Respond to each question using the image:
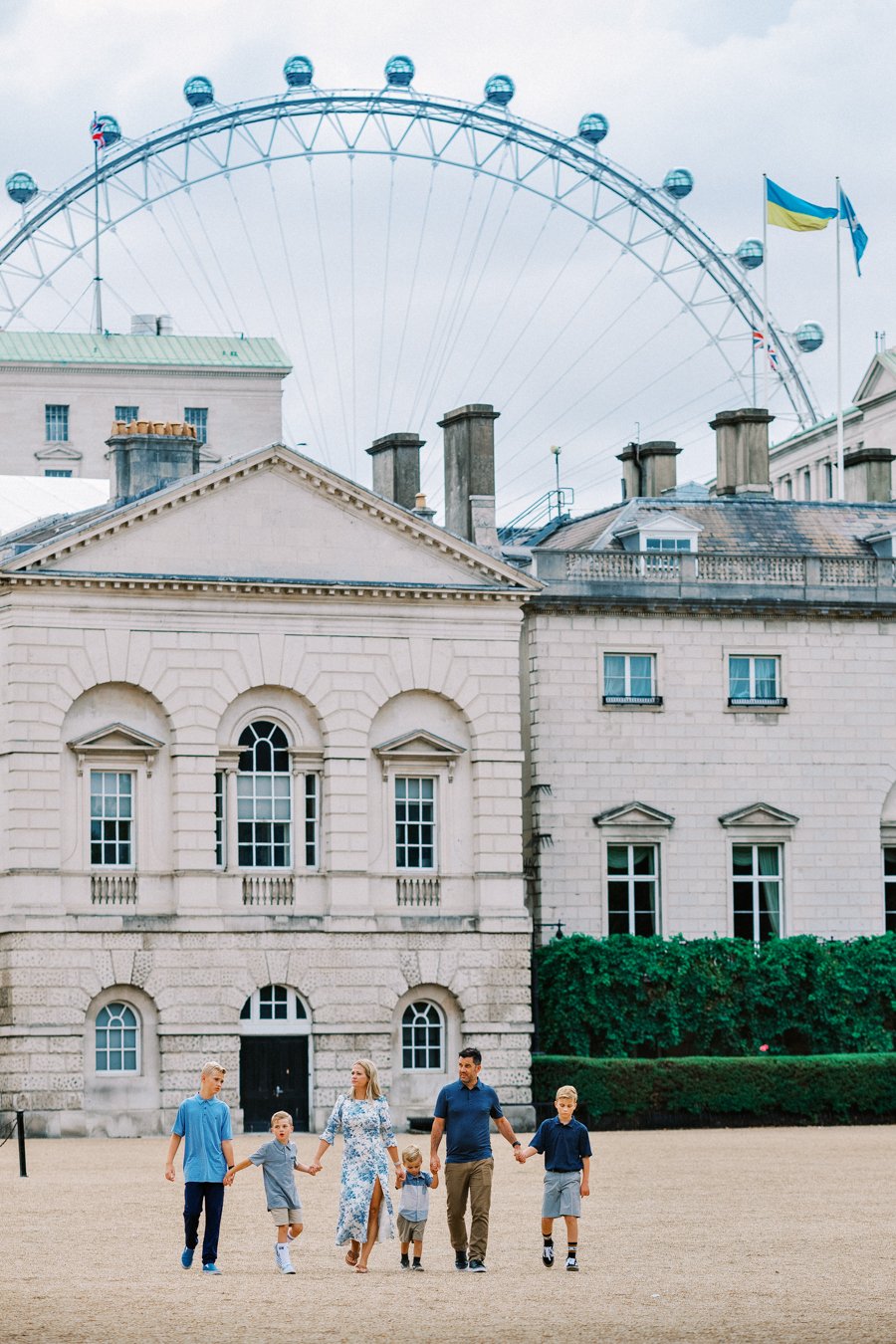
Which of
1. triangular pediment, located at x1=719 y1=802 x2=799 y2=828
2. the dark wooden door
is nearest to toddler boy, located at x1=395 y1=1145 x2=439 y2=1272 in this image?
the dark wooden door

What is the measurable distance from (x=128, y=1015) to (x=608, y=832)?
1221cm

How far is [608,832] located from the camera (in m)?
66.4

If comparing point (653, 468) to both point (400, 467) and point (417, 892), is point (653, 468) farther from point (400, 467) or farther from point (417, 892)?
point (417, 892)

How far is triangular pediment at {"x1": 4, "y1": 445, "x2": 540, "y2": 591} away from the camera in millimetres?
61281

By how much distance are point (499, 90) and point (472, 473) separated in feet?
109

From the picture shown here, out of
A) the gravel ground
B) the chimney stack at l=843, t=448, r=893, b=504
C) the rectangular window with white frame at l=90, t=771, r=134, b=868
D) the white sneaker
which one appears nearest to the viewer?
the gravel ground

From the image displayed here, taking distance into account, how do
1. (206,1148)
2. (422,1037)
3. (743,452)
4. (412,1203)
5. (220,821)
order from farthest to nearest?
1. (743,452)
2. (422,1037)
3. (220,821)
4. (412,1203)
5. (206,1148)

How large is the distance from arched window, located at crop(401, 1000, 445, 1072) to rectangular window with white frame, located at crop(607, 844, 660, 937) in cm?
534

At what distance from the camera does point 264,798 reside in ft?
204

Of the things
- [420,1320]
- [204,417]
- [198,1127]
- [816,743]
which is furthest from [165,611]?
[204,417]

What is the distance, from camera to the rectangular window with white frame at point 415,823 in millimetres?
63219

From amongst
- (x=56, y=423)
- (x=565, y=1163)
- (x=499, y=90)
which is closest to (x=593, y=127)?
(x=499, y=90)

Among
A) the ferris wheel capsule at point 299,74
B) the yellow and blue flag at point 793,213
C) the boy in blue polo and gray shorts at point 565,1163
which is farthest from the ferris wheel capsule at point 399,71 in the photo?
the boy in blue polo and gray shorts at point 565,1163

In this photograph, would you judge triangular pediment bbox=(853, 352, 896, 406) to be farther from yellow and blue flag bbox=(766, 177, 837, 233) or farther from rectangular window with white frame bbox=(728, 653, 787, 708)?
rectangular window with white frame bbox=(728, 653, 787, 708)
